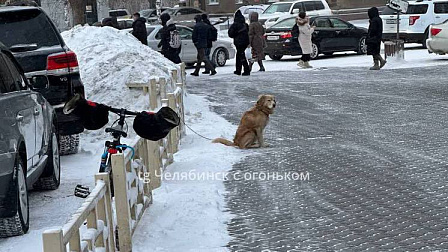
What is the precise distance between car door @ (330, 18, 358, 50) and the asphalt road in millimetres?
9882

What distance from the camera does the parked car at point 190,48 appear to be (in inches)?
1032

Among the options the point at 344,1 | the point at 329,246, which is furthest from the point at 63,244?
the point at 344,1

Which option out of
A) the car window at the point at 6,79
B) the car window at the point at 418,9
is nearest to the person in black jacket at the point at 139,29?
the car window at the point at 418,9

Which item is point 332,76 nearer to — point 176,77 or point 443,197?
point 176,77

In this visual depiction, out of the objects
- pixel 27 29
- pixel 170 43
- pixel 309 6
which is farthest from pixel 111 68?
pixel 309 6

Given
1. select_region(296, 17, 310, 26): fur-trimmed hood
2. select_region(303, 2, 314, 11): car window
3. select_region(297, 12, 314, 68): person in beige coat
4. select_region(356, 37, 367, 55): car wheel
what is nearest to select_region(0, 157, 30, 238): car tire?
select_region(297, 12, 314, 68): person in beige coat

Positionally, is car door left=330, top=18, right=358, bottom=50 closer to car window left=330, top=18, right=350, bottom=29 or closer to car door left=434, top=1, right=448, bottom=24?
car window left=330, top=18, right=350, bottom=29

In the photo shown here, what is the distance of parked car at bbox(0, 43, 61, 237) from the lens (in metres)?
6.90

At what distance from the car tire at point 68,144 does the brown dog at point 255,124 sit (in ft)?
7.13

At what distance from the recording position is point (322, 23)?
2805 centimetres

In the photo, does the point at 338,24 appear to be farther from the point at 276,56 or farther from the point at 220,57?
the point at 220,57

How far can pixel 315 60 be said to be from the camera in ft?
91.5

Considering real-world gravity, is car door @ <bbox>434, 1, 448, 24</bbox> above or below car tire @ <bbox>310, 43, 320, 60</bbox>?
above

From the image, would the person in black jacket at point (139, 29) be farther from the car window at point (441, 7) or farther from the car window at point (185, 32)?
the car window at point (441, 7)
